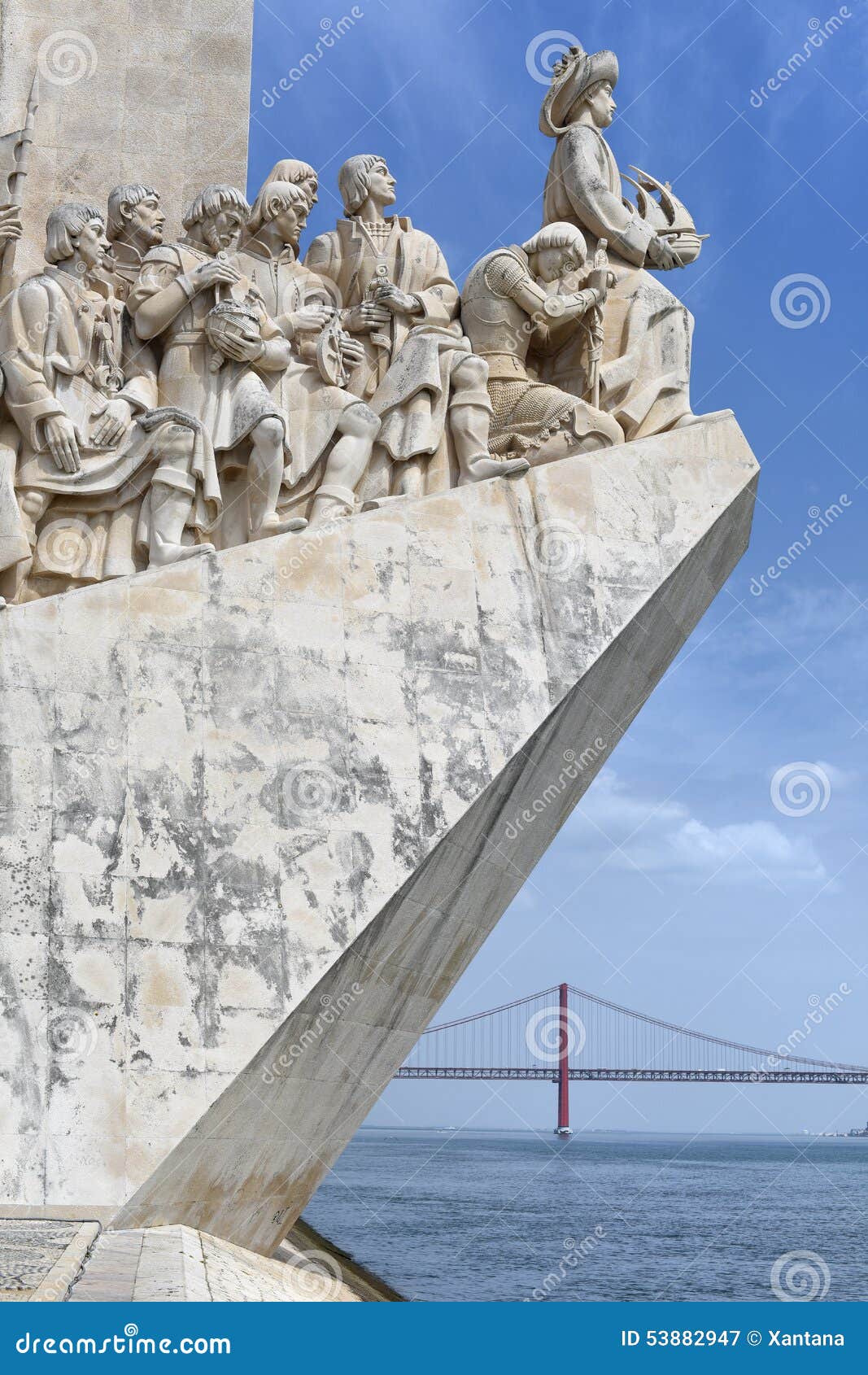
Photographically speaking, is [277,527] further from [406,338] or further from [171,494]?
[406,338]

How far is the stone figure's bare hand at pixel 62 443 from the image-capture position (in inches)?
302

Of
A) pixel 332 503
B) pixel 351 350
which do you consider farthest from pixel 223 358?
pixel 332 503

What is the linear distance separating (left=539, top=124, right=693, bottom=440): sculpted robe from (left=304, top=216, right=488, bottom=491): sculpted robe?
82 cm

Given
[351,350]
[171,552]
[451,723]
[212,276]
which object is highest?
[212,276]

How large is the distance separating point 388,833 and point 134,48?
232 inches

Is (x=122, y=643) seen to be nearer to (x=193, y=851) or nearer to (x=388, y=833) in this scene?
(x=193, y=851)

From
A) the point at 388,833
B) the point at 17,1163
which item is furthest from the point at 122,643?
the point at 17,1163

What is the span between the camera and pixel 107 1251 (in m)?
5.49
